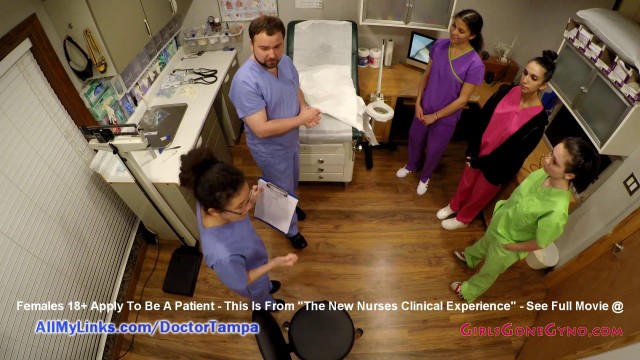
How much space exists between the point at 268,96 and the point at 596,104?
1.80 metres

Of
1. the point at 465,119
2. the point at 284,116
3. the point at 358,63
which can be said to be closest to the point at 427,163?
the point at 465,119

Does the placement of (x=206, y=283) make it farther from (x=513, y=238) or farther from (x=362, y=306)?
(x=513, y=238)

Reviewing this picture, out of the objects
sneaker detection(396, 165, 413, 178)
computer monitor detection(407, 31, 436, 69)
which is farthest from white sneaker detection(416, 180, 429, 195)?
computer monitor detection(407, 31, 436, 69)

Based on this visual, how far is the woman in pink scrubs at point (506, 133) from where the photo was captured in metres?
1.80

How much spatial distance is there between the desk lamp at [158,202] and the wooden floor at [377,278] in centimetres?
7

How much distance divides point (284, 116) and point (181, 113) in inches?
36.3

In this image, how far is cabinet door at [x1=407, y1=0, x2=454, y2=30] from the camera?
2.59 meters

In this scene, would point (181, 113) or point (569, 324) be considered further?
point (181, 113)

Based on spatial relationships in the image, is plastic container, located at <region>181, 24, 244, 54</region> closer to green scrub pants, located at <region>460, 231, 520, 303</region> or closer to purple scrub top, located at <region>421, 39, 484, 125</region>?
purple scrub top, located at <region>421, 39, 484, 125</region>

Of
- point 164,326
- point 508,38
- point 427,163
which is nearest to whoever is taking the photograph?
point 164,326

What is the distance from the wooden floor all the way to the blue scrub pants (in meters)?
0.55

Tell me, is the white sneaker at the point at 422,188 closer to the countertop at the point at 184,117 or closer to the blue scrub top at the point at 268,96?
the blue scrub top at the point at 268,96

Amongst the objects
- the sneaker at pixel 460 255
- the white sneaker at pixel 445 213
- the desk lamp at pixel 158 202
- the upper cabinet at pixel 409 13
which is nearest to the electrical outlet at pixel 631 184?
the sneaker at pixel 460 255

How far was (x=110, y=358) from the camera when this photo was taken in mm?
1999
